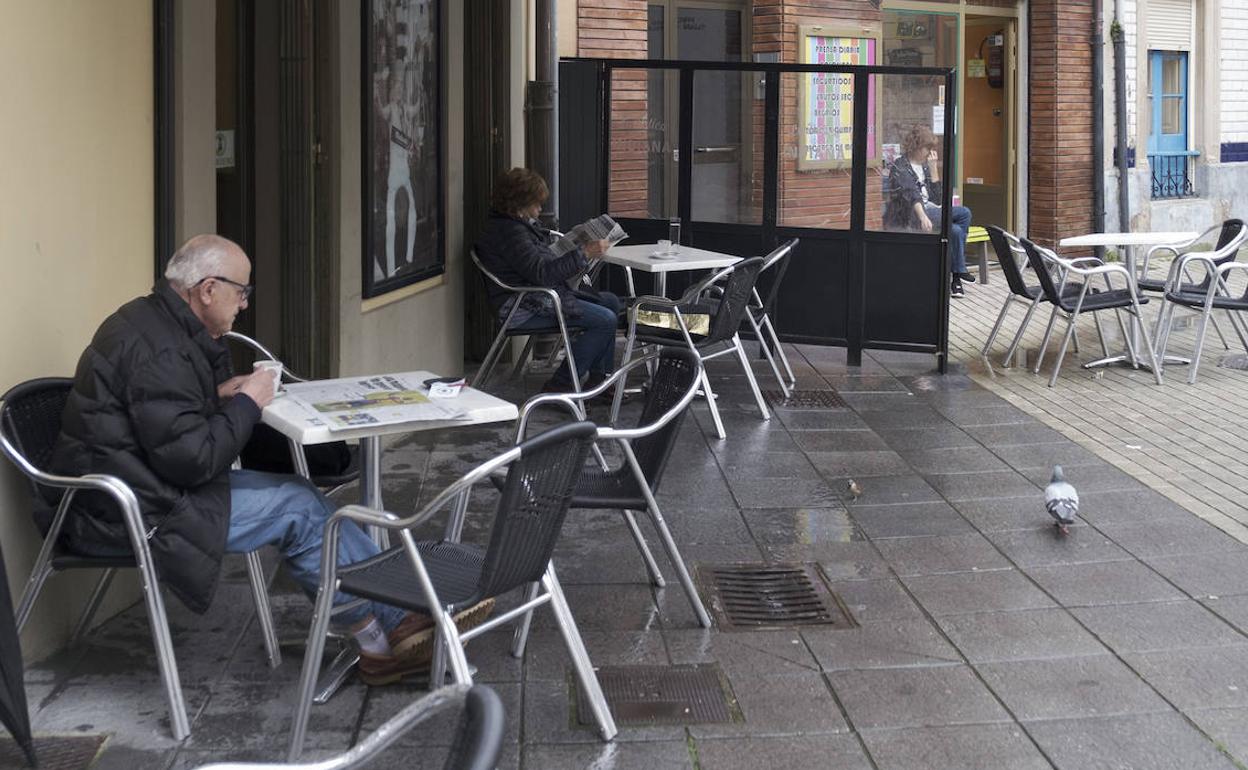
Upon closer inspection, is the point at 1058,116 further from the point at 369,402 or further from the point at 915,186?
the point at 369,402

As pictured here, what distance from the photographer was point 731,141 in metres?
10.8

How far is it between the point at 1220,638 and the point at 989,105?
13091 millimetres

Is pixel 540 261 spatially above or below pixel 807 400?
above

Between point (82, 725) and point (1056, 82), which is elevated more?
point (1056, 82)

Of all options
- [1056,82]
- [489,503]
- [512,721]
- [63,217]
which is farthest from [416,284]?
[1056,82]

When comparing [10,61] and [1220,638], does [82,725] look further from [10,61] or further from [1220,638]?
[1220,638]

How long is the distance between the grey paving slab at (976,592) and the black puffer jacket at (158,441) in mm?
2458

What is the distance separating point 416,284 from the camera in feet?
28.1

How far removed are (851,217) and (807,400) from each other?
164 cm

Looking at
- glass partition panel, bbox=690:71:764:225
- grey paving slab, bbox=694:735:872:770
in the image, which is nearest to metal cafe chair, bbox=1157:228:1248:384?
glass partition panel, bbox=690:71:764:225

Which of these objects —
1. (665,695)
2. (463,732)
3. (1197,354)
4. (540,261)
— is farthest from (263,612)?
(1197,354)

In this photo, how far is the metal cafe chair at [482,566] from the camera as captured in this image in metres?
3.79

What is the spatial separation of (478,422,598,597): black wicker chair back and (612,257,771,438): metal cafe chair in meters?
3.90

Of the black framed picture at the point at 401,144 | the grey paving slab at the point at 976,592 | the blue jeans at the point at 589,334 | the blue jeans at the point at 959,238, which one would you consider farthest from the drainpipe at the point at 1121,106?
the grey paving slab at the point at 976,592
